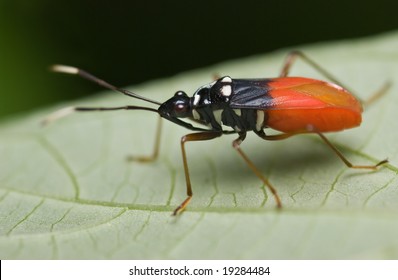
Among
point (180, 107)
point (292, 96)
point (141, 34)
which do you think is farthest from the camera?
point (141, 34)

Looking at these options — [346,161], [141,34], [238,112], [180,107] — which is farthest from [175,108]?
[141,34]

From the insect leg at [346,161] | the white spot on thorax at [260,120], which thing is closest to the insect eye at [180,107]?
the white spot on thorax at [260,120]

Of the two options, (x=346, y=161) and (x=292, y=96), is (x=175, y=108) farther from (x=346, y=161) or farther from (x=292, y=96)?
(x=346, y=161)

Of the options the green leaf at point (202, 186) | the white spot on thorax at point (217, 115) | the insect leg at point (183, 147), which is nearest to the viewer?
the green leaf at point (202, 186)

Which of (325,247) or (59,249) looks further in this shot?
(59,249)

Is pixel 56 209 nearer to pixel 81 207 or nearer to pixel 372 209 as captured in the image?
pixel 81 207

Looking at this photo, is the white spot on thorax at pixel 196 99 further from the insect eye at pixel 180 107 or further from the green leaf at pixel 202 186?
the green leaf at pixel 202 186

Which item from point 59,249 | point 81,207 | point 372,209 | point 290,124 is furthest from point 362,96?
point 59,249
